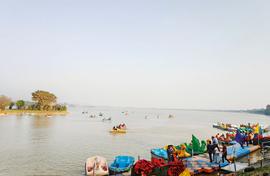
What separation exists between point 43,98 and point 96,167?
111922 mm

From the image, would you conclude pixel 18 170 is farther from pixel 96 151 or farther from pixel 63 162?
pixel 96 151

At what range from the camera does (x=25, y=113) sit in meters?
112

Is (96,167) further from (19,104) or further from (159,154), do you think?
(19,104)

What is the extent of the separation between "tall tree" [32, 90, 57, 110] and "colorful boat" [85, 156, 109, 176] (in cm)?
11068

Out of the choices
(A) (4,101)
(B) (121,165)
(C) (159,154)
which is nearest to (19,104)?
(A) (4,101)

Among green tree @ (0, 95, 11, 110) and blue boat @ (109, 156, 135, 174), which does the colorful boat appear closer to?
blue boat @ (109, 156, 135, 174)

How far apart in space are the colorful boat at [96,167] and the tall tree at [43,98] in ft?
363

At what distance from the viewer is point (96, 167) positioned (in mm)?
19266

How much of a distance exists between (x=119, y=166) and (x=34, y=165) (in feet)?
33.1

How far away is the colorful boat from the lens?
18.8 meters

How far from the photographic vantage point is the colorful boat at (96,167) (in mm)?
18847

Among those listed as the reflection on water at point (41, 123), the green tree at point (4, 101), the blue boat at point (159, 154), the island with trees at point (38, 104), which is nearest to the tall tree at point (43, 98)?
the island with trees at point (38, 104)

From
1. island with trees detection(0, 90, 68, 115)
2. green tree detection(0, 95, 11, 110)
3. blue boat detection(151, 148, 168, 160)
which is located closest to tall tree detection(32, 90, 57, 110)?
island with trees detection(0, 90, 68, 115)

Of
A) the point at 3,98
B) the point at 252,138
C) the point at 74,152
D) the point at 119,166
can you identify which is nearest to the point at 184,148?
the point at 119,166
